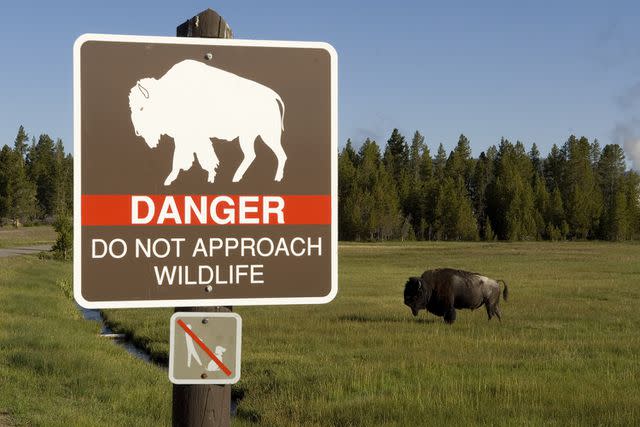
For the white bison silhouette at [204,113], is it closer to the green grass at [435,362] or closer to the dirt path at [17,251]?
the green grass at [435,362]

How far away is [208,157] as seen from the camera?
10.6ft

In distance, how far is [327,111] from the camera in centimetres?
340

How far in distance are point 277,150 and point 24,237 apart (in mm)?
93782

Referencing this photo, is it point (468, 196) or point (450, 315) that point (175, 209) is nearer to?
point (450, 315)

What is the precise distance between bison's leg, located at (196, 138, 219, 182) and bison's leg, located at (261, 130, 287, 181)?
214mm

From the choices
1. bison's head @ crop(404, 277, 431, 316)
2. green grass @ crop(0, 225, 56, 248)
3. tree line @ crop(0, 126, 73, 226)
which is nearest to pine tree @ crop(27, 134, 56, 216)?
tree line @ crop(0, 126, 73, 226)

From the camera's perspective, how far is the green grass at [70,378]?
11.9 meters

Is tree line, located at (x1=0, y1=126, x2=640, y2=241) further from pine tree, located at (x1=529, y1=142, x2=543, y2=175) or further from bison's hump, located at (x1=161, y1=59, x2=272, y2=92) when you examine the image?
bison's hump, located at (x1=161, y1=59, x2=272, y2=92)

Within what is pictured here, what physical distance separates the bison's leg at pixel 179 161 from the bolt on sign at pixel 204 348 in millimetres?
547

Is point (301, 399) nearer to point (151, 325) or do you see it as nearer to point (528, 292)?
point (151, 325)

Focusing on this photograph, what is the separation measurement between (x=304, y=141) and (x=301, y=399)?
35.7 feet

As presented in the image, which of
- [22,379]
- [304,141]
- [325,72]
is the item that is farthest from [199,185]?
[22,379]

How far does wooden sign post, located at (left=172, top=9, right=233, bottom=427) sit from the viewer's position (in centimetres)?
336

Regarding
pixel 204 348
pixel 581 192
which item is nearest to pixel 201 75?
pixel 204 348
